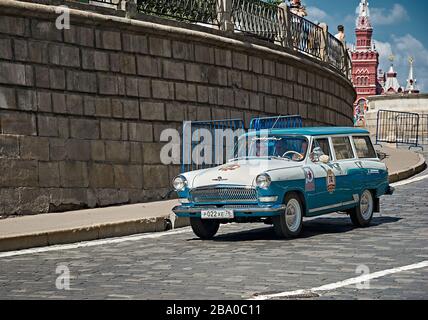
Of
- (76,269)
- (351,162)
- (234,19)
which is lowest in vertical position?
(76,269)

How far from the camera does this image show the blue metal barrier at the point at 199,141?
63.7 ft

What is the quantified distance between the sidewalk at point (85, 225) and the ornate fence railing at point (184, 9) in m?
4.36

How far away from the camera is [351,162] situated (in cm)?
1329

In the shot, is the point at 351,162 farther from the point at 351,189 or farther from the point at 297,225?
the point at 297,225

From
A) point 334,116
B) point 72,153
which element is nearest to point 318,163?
point 72,153

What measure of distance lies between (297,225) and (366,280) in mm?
3875

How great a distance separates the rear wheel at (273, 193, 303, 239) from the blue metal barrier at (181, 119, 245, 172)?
6.73 metres

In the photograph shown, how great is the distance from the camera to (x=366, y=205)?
44.1 ft

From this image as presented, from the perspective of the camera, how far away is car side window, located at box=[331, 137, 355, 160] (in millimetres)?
13180

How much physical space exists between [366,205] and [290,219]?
1968mm

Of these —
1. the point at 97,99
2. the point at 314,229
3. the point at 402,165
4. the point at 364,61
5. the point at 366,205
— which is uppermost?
the point at 364,61

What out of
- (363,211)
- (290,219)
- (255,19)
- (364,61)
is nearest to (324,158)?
(290,219)

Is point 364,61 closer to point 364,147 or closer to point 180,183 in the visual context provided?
point 364,147

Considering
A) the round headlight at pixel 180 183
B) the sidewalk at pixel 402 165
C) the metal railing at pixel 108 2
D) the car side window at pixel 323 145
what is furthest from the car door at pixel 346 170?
the sidewalk at pixel 402 165
